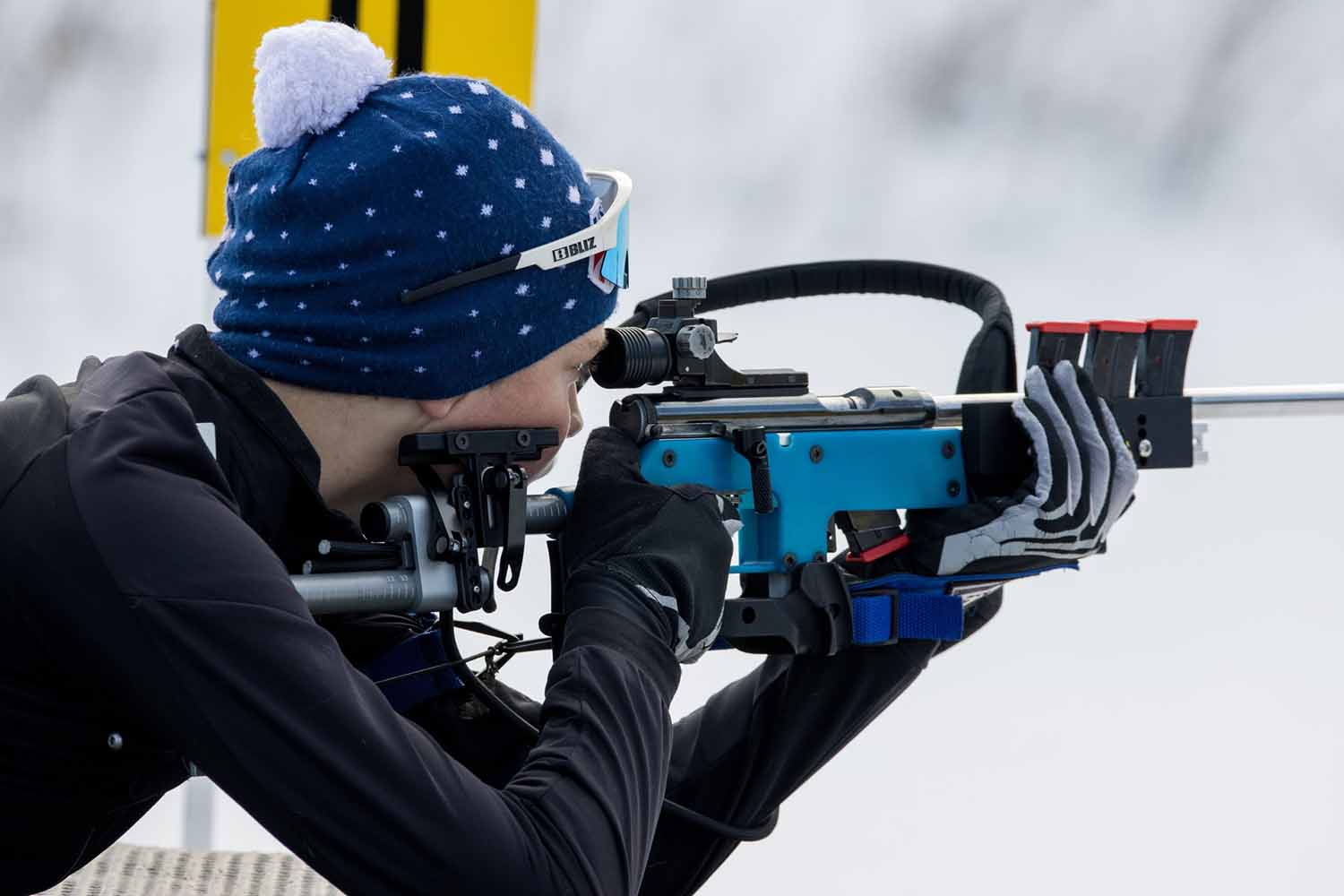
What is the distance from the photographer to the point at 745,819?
0.95 m

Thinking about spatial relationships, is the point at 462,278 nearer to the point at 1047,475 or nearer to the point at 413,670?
the point at 413,670

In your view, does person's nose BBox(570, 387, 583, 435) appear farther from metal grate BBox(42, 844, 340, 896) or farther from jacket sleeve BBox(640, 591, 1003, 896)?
metal grate BBox(42, 844, 340, 896)

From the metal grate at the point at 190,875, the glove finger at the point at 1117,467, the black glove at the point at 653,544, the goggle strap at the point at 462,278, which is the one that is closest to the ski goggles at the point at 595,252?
the goggle strap at the point at 462,278

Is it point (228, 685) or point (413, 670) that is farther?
point (413, 670)

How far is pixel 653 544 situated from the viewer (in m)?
0.79

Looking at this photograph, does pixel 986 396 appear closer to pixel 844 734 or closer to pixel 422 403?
pixel 844 734

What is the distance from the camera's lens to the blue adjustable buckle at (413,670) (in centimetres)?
89

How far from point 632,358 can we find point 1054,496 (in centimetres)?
27

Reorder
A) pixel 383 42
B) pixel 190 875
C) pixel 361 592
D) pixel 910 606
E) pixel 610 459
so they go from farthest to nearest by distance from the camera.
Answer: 1. pixel 383 42
2. pixel 190 875
3. pixel 910 606
4. pixel 610 459
5. pixel 361 592

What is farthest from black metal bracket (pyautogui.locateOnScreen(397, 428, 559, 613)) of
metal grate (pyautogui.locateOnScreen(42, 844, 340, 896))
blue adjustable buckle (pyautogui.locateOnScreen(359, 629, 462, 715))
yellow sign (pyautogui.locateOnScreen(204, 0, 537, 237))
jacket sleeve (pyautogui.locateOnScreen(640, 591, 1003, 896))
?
yellow sign (pyautogui.locateOnScreen(204, 0, 537, 237))

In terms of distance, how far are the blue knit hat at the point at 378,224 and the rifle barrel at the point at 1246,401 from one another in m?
0.31

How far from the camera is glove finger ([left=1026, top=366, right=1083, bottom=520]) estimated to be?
917 mm

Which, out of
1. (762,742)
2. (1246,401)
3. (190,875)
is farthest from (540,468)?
(190,875)

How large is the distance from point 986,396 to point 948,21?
91 cm
